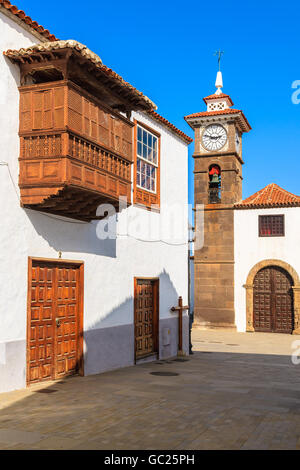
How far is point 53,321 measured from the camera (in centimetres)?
998

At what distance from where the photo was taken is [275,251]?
89.9 feet

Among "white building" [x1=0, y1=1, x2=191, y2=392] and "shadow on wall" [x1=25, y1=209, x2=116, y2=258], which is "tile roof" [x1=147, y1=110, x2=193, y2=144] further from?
"shadow on wall" [x1=25, y1=209, x2=116, y2=258]

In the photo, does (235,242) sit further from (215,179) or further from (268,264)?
(215,179)

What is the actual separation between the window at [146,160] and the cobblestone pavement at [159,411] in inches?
194

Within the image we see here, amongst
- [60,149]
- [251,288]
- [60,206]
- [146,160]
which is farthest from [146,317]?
[251,288]

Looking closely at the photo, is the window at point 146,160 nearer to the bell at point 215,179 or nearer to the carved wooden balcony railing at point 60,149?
the carved wooden balcony railing at point 60,149

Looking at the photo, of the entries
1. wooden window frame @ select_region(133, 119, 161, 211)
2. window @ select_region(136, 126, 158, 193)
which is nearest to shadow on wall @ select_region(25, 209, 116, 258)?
wooden window frame @ select_region(133, 119, 161, 211)

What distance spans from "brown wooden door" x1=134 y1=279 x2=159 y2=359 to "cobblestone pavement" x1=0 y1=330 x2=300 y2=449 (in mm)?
1091

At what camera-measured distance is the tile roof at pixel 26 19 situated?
29.2 ft

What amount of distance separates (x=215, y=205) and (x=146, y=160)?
1481 centimetres

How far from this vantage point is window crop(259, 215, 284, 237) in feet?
90.1

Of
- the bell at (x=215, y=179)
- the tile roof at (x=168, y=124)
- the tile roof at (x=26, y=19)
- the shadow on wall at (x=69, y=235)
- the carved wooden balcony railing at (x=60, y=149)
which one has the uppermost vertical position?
the bell at (x=215, y=179)

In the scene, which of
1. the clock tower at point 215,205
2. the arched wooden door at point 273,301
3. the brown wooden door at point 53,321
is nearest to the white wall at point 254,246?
the clock tower at point 215,205

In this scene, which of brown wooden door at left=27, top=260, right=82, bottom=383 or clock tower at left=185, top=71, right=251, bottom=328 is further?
clock tower at left=185, top=71, right=251, bottom=328
